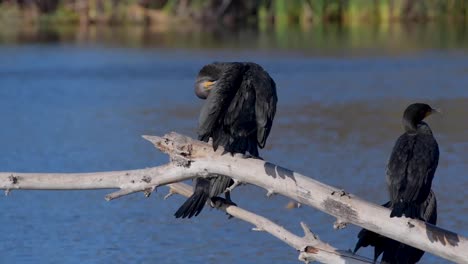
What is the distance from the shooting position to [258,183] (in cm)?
537

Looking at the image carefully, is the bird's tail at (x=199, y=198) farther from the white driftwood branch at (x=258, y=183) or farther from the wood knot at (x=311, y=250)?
the wood knot at (x=311, y=250)

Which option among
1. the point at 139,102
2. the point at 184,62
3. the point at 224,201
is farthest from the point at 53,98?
the point at 224,201

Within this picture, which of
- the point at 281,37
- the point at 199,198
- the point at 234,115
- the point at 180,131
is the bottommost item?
the point at 281,37

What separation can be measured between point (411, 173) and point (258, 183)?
2.27 feet

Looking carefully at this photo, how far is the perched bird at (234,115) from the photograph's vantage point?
5703 millimetres

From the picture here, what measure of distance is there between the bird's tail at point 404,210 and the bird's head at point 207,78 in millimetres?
1376

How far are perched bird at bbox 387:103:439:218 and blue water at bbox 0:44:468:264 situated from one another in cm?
220

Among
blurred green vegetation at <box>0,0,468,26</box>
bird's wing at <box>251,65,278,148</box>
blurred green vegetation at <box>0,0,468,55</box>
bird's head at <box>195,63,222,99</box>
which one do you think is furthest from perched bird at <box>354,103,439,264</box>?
blurred green vegetation at <box>0,0,468,26</box>

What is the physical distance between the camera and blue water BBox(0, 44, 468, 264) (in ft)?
25.9

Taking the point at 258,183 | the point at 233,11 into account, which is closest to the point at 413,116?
the point at 258,183

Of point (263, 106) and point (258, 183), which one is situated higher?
point (263, 106)

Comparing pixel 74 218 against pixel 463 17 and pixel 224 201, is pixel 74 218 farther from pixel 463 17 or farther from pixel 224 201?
pixel 463 17

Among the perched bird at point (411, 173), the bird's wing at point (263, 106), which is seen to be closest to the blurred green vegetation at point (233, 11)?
the bird's wing at point (263, 106)

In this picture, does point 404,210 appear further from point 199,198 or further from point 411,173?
point 199,198
